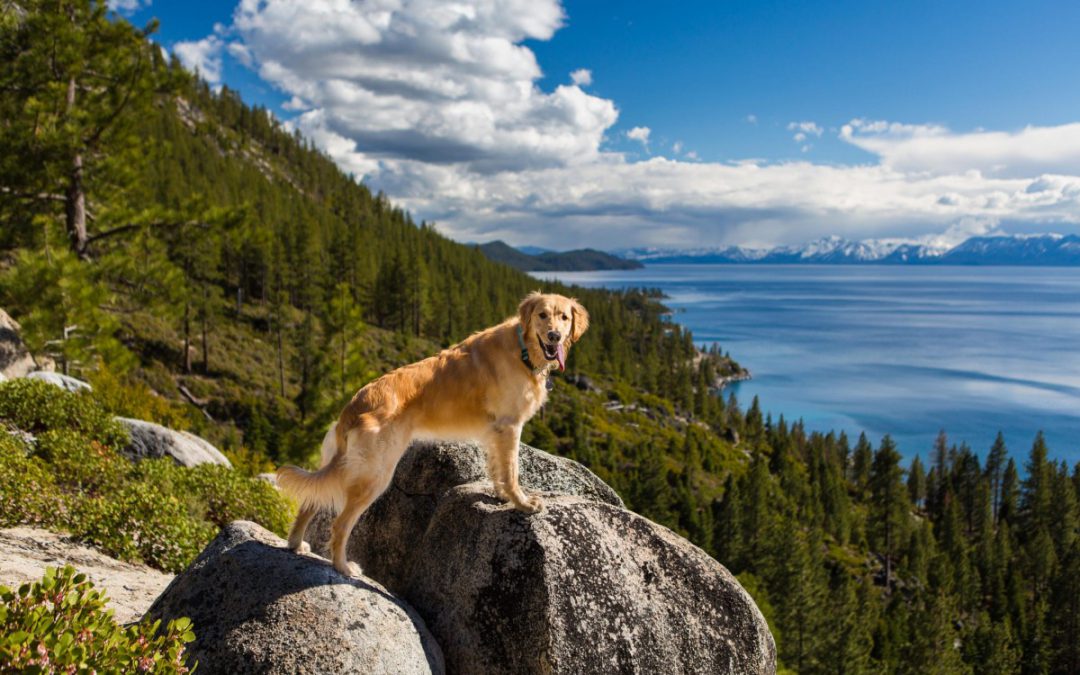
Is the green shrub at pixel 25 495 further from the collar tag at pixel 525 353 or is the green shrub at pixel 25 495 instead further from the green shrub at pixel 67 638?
the collar tag at pixel 525 353

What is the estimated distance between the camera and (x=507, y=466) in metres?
6.62

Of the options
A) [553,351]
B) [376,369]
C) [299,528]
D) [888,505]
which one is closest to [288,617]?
[299,528]

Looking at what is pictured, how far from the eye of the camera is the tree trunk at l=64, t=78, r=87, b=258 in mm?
16906

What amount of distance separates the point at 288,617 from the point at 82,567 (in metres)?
4.33

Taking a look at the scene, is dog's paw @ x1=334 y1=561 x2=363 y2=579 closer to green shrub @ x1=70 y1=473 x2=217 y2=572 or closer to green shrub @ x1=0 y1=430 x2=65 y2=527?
green shrub @ x1=70 y1=473 x2=217 y2=572

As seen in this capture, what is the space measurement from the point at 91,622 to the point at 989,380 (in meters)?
155

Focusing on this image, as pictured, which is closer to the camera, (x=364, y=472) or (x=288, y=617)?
(x=288, y=617)

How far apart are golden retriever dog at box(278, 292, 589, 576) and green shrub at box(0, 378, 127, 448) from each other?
8200mm

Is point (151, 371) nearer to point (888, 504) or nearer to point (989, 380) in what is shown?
point (888, 504)

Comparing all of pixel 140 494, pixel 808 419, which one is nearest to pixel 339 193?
pixel 808 419

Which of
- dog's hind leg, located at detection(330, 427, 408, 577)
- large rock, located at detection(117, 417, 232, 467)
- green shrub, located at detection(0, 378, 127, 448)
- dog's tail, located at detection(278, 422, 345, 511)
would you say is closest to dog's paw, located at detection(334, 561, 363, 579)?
dog's hind leg, located at detection(330, 427, 408, 577)

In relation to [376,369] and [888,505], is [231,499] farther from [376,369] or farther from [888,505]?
[888,505]

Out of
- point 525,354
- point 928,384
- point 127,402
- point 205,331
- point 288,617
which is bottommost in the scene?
point 928,384

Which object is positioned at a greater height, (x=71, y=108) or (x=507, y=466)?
(x=71, y=108)
